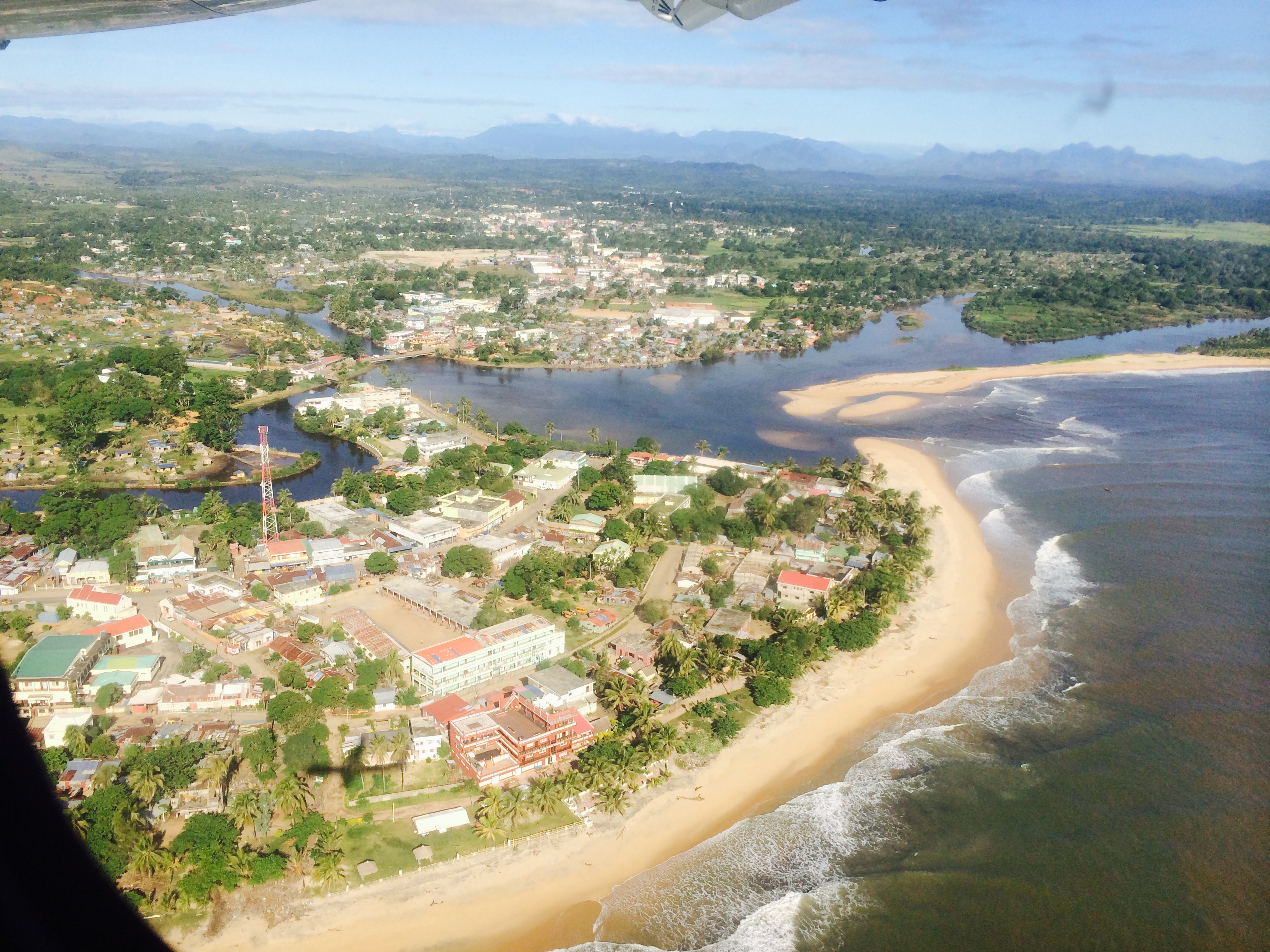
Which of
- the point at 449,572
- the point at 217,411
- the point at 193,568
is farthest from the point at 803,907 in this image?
the point at 217,411

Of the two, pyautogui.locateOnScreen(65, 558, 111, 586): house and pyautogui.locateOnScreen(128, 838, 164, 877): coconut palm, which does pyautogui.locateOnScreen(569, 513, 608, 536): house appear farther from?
pyautogui.locateOnScreen(128, 838, 164, 877): coconut palm

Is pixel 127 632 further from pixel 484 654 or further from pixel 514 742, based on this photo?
pixel 514 742

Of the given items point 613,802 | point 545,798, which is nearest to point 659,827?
point 613,802

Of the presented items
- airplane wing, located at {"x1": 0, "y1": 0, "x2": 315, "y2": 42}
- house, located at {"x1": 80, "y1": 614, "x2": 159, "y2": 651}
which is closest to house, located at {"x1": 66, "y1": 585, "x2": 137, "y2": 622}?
house, located at {"x1": 80, "y1": 614, "x2": 159, "y2": 651}

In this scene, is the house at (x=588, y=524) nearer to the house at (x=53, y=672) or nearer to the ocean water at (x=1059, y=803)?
the ocean water at (x=1059, y=803)

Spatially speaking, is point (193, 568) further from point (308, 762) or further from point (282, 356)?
point (282, 356)

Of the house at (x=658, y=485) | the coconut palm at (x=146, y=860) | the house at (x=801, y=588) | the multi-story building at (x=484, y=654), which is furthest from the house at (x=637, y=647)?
the coconut palm at (x=146, y=860)
